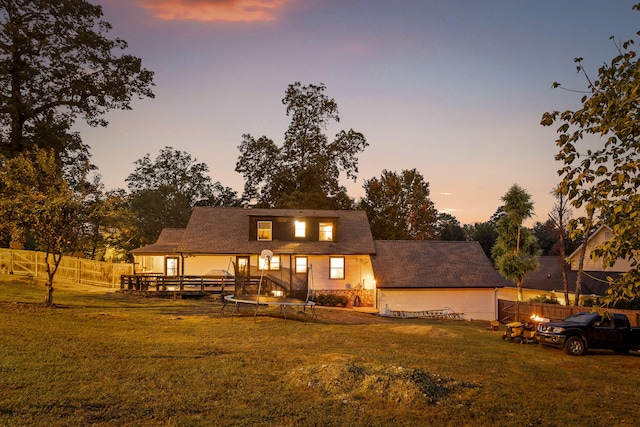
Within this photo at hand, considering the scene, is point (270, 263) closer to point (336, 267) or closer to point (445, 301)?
point (336, 267)

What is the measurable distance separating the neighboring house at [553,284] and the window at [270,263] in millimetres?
17578

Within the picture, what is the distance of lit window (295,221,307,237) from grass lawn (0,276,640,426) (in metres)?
18.6

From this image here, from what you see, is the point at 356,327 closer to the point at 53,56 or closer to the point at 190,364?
the point at 190,364

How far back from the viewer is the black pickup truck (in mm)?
18672

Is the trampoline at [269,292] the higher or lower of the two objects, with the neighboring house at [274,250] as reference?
lower

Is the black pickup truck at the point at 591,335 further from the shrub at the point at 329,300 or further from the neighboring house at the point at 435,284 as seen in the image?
the shrub at the point at 329,300

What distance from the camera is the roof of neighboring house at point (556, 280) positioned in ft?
124

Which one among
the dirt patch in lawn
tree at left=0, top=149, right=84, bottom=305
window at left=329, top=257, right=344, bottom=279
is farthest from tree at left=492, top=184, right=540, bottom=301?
tree at left=0, top=149, right=84, bottom=305

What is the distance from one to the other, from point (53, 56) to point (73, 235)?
1211 cm

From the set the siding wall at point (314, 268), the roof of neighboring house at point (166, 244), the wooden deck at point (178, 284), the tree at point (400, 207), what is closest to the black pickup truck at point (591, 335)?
the siding wall at point (314, 268)

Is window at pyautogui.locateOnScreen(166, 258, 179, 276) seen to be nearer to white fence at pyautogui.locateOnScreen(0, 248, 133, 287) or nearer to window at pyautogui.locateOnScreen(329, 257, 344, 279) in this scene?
white fence at pyautogui.locateOnScreen(0, 248, 133, 287)

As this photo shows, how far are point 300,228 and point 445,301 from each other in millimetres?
12117

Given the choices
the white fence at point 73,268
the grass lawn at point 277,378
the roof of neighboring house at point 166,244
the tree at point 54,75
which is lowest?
the grass lawn at point 277,378

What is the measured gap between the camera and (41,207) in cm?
1844
